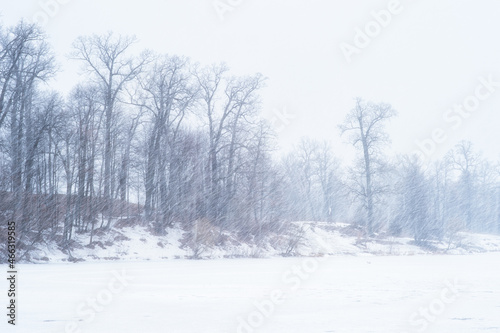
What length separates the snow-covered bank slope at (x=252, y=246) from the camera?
28.4 metres

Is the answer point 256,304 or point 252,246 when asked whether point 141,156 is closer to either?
point 252,246

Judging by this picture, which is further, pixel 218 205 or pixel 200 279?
pixel 218 205

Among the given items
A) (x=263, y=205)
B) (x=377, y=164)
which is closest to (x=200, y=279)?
(x=263, y=205)

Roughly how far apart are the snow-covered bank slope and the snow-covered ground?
11725 millimetres

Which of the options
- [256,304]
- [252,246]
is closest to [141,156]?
[252,246]

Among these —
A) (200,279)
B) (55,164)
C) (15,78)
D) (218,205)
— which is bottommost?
(200,279)

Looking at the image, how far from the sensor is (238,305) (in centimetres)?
1051

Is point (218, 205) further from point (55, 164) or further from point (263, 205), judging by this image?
point (55, 164)

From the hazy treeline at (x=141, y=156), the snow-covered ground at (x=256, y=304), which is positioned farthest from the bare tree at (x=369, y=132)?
the snow-covered ground at (x=256, y=304)

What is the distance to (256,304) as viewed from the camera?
34.8 ft

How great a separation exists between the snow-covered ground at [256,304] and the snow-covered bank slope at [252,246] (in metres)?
11.7

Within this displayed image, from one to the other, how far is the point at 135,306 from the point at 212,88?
1250 inches

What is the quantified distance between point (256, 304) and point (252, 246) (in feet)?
86.9

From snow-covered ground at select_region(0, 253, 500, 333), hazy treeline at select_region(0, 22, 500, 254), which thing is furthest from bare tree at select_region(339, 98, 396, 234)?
snow-covered ground at select_region(0, 253, 500, 333)
